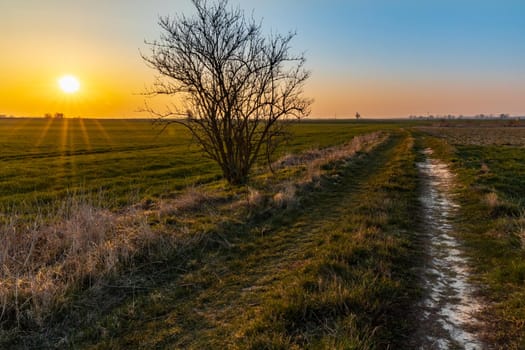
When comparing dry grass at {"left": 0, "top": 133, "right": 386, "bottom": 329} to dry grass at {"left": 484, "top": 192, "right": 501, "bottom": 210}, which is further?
dry grass at {"left": 484, "top": 192, "right": 501, "bottom": 210}

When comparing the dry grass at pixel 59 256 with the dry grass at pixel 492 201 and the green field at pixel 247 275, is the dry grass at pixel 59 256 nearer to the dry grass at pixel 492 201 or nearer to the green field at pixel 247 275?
the green field at pixel 247 275

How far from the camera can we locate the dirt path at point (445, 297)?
3.70 metres

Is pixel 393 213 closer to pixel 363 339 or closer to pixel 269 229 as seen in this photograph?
pixel 269 229

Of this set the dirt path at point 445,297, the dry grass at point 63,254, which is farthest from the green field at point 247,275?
the dirt path at point 445,297

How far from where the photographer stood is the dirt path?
12.1ft

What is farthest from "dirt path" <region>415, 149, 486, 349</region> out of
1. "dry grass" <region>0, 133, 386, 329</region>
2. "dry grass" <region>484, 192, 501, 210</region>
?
"dry grass" <region>0, 133, 386, 329</region>

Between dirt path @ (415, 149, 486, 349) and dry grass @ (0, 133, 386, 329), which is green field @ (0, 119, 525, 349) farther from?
dirt path @ (415, 149, 486, 349)

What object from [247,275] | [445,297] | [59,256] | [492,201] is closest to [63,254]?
[59,256]

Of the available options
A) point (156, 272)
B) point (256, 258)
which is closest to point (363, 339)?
point (256, 258)

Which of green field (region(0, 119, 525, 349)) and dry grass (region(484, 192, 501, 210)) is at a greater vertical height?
dry grass (region(484, 192, 501, 210))

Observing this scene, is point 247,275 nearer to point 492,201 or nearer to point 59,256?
point 59,256

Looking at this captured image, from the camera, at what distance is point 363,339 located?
11.4ft

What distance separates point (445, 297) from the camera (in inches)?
183

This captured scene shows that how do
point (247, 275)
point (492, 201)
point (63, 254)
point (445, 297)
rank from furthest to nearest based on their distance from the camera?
point (492, 201)
point (63, 254)
point (247, 275)
point (445, 297)
